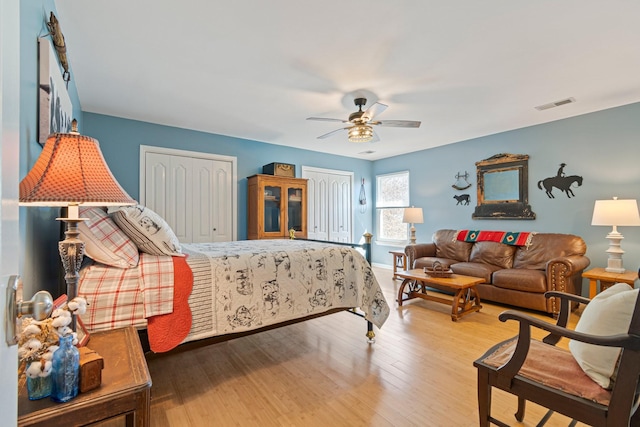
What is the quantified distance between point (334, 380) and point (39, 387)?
1.63 meters

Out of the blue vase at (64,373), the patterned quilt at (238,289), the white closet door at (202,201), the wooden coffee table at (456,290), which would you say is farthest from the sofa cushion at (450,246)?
the blue vase at (64,373)

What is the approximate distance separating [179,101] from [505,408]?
12.8 feet

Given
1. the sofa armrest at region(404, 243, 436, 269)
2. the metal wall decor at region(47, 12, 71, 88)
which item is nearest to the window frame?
the sofa armrest at region(404, 243, 436, 269)

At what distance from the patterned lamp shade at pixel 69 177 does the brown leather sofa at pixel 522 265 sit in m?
3.80

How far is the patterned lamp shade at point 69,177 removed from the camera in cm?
101

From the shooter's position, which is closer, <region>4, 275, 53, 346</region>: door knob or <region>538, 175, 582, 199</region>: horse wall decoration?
<region>4, 275, 53, 346</region>: door knob

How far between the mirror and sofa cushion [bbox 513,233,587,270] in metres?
0.50

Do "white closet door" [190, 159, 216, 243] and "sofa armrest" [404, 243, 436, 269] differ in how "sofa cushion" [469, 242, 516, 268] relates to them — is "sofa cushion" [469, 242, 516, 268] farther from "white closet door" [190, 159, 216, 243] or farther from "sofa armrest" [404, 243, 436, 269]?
"white closet door" [190, 159, 216, 243]

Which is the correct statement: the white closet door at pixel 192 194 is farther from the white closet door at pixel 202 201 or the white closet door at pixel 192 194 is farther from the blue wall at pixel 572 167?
the blue wall at pixel 572 167

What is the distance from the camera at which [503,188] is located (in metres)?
4.61

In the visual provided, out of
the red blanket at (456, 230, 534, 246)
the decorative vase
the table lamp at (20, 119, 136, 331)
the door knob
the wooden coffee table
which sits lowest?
the wooden coffee table

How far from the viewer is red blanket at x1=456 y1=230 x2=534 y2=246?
4098mm

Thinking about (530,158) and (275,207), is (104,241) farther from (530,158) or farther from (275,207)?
(530,158)

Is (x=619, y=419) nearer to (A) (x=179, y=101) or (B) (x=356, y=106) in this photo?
(B) (x=356, y=106)
